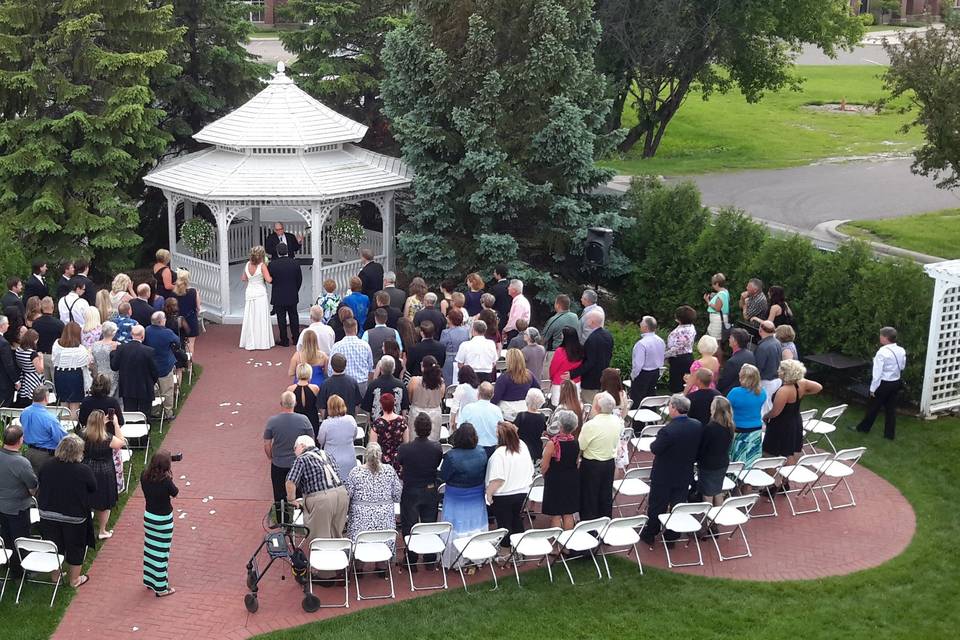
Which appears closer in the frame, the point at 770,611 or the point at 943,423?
the point at 770,611

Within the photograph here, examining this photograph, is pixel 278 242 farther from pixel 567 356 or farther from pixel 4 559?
pixel 4 559

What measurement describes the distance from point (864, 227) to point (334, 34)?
14.0 meters

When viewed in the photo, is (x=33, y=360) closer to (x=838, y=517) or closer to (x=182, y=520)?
(x=182, y=520)

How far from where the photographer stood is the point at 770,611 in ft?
37.1

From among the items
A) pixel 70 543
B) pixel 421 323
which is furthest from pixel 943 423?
pixel 70 543

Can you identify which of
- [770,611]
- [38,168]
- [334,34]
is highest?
[334,34]

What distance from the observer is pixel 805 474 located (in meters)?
13.3

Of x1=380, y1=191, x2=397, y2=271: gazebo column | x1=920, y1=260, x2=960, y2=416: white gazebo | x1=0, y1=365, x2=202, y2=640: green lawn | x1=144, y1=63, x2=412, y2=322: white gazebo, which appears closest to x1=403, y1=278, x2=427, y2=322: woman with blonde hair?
x1=144, y1=63, x2=412, y2=322: white gazebo

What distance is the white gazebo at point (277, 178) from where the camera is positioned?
65.4 feet

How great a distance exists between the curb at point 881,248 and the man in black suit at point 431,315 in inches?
451

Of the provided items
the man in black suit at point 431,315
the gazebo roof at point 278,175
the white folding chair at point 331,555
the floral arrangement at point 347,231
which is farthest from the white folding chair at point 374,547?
the floral arrangement at point 347,231

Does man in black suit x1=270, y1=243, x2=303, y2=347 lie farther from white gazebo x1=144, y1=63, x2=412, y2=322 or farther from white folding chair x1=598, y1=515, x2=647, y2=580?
white folding chair x1=598, y1=515, x2=647, y2=580

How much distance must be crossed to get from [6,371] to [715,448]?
8.82 meters

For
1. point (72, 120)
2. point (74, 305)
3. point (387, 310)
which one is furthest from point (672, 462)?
point (72, 120)
